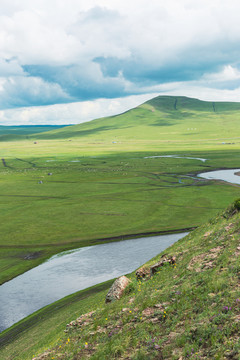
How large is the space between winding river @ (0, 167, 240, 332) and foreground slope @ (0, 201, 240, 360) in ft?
49.5

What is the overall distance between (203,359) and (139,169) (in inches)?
6258

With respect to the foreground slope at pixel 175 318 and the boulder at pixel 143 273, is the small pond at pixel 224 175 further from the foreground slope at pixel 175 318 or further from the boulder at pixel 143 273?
the foreground slope at pixel 175 318

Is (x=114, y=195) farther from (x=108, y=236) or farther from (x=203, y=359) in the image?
(x=203, y=359)

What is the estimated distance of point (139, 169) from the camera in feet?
570

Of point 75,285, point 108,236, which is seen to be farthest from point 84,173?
point 75,285

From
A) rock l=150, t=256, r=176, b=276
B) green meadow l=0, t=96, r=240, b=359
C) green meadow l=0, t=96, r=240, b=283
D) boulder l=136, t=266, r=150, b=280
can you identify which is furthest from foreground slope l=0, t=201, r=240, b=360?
green meadow l=0, t=96, r=240, b=283

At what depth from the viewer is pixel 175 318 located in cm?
1944

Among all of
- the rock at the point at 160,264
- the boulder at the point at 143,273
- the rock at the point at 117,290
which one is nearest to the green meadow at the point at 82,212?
the rock at the point at 117,290

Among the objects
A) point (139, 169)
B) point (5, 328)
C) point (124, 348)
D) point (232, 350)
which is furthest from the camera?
point (139, 169)

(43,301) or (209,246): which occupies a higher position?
(209,246)

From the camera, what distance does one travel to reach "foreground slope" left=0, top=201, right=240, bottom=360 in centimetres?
1675

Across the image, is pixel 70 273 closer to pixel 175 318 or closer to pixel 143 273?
pixel 143 273

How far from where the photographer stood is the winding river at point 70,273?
43328 mm

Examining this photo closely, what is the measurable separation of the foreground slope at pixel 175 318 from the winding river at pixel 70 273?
49.5 feet
